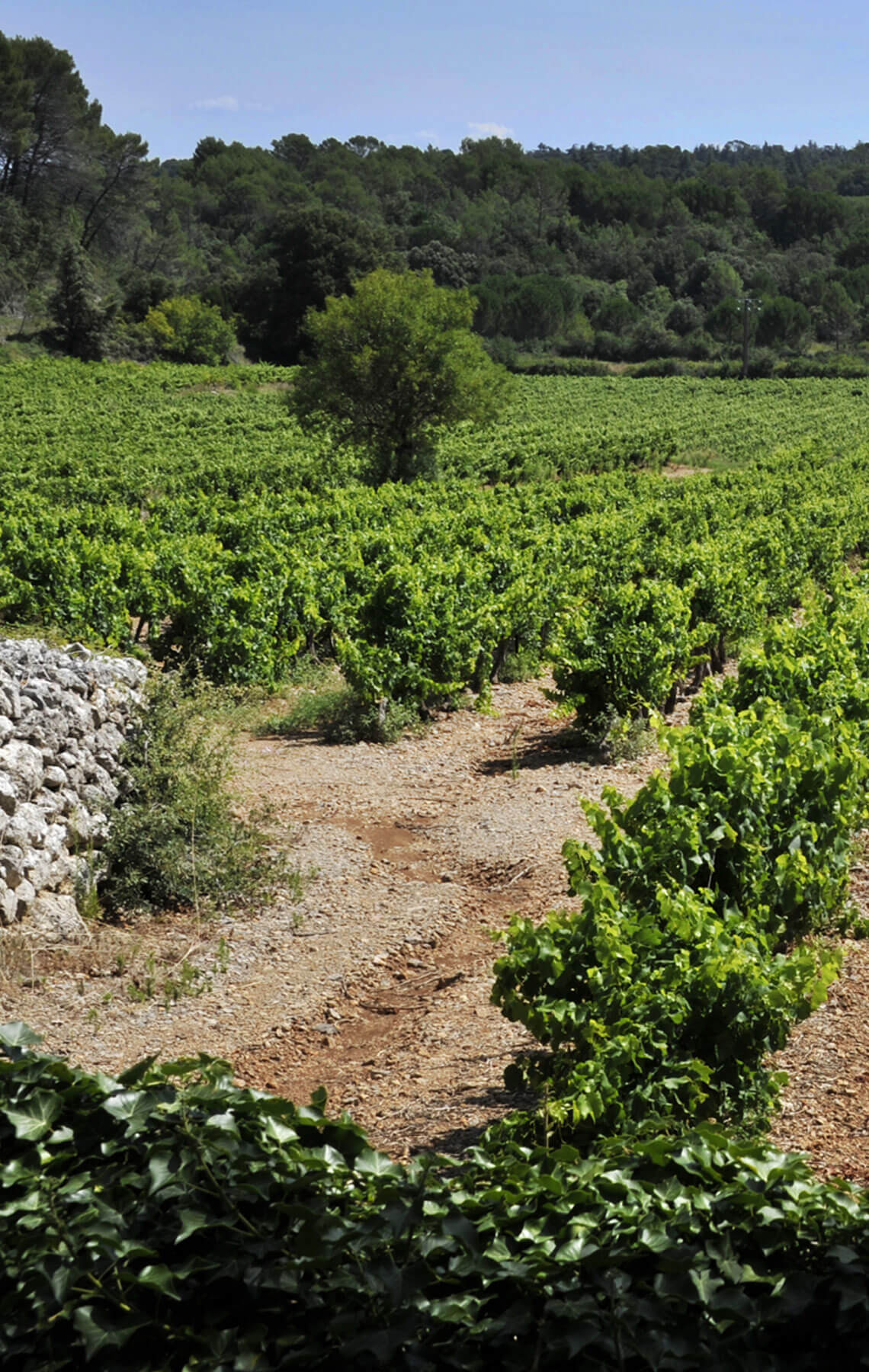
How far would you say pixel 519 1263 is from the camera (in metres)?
2.78

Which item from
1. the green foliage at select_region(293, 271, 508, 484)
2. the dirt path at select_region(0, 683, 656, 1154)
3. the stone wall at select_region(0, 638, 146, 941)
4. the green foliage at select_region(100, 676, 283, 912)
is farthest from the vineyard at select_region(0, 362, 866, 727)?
the stone wall at select_region(0, 638, 146, 941)

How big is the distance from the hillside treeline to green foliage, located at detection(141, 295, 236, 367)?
1.18 feet

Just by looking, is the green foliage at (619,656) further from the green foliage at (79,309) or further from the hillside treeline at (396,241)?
the green foliage at (79,309)

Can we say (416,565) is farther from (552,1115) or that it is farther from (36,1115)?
(36,1115)

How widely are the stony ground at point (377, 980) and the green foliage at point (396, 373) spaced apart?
71.1ft

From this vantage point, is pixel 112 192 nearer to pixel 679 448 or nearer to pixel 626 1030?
pixel 679 448

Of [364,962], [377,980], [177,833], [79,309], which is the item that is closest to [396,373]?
[177,833]

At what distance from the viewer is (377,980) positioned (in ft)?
23.0

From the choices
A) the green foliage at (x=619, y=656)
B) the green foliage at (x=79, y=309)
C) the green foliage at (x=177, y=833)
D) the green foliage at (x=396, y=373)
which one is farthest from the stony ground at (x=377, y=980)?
the green foliage at (x=79, y=309)

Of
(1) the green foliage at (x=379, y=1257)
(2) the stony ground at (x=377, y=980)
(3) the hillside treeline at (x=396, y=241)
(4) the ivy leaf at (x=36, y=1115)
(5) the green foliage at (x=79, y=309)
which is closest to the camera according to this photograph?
(1) the green foliage at (x=379, y=1257)

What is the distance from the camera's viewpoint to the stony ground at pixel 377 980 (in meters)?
5.62

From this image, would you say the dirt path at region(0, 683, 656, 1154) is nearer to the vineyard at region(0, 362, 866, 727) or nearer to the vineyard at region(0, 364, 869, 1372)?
the vineyard at region(0, 364, 869, 1372)

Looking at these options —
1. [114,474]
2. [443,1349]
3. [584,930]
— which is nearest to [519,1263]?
[443,1349]

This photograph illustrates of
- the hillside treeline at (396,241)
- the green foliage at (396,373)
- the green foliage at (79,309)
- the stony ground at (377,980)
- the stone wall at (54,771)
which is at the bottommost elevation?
the stony ground at (377,980)
